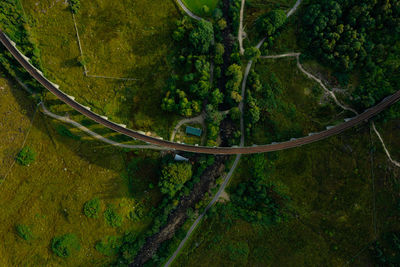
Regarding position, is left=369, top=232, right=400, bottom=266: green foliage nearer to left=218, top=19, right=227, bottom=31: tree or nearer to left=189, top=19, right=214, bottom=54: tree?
left=189, top=19, right=214, bottom=54: tree

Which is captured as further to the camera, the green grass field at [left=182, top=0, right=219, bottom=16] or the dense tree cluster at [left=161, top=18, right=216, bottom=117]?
the green grass field at [left=182, top=0, right=219, bottom=16]

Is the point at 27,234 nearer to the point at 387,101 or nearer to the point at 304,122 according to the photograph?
the point at 304,122

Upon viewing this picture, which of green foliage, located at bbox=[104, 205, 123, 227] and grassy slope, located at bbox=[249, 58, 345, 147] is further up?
grassy slope, located at bbox=[249, 58, 345, 147]

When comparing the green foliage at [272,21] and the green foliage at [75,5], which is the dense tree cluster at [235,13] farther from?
the green foliage at [75,5]

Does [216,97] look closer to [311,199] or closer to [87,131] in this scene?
[87,131]

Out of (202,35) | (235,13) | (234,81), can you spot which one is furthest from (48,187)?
(235,13)

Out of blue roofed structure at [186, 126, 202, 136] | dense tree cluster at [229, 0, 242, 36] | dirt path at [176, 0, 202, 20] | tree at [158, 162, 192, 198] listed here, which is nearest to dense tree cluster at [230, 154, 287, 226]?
tree at [158, 162, 192, 198]

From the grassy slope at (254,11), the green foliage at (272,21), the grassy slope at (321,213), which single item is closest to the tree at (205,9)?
the grassy slope at (254,11)
